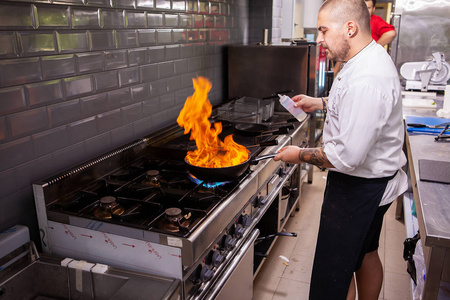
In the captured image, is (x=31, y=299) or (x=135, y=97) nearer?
(x=31, y=299)

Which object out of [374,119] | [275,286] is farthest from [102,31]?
[275,286]

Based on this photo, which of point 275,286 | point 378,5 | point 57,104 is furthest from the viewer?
point 378,5

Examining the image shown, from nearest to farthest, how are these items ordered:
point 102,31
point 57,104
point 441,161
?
point 57,104 < point 102,31 < point 441,161

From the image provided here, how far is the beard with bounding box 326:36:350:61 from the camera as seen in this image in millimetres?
1820

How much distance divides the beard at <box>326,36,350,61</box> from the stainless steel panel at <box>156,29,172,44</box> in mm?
1211

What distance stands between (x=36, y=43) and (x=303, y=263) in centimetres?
242

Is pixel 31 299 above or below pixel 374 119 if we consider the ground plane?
below

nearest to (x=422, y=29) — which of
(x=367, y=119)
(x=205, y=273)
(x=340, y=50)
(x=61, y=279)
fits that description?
(x=340, y=50)

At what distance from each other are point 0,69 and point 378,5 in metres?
10.5

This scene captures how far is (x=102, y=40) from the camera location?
209 centimetres

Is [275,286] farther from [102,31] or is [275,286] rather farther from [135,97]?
[102,31]

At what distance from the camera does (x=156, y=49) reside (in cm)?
258

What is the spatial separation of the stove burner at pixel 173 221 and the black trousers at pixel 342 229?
84cm

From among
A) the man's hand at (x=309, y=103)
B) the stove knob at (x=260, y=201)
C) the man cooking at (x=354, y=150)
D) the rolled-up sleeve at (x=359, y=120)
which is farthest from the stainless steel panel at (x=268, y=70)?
the rolled-up sleeve at (x=359, y=120)
